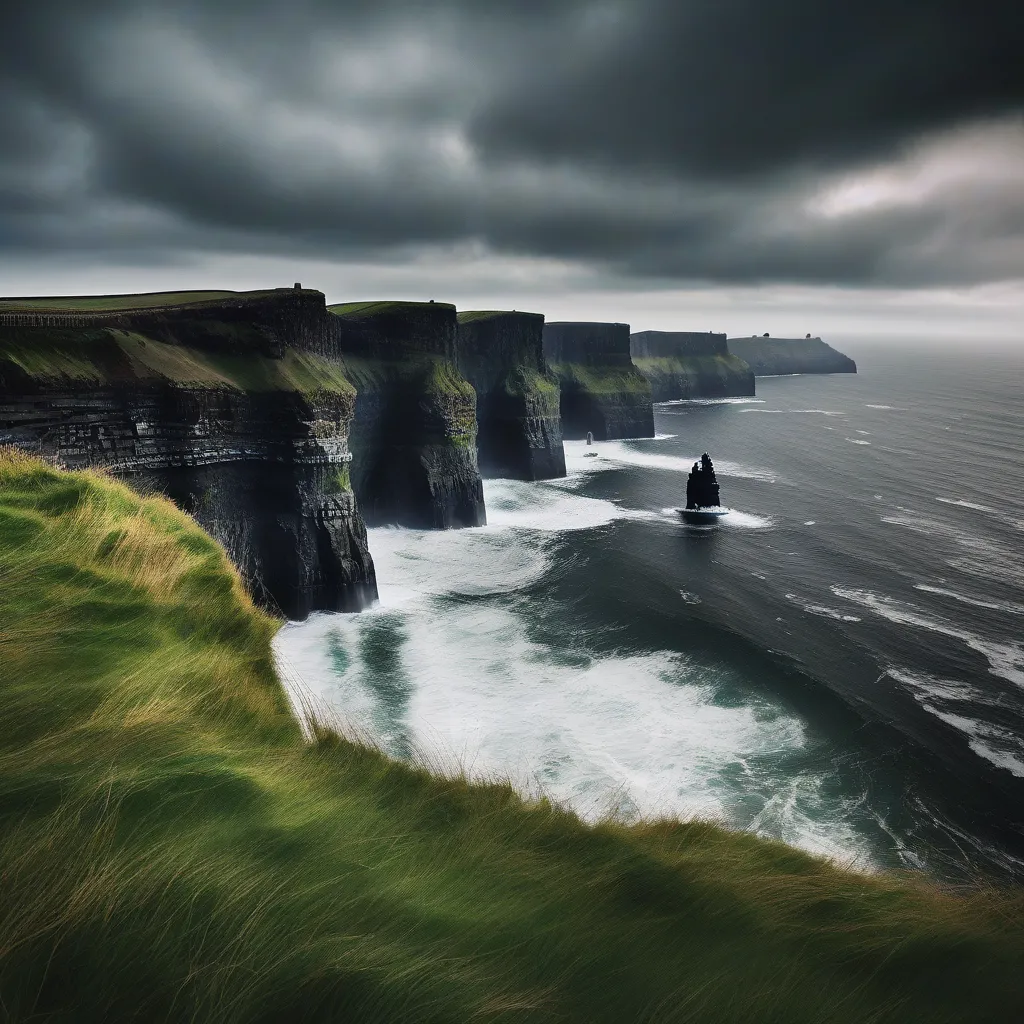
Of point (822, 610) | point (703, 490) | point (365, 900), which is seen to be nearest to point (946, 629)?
point (822, 610)

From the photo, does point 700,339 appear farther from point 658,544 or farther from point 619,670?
point 619,670

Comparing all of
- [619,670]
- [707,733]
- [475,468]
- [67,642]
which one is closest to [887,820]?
[707,733]

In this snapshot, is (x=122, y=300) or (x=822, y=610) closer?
(x=822, y=610)

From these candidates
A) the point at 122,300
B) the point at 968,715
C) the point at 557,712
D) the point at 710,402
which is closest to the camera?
the point at 557,712

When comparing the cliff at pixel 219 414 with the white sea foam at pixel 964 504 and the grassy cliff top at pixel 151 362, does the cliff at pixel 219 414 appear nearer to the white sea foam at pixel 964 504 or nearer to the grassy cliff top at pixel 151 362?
the grassy cliff top at pixel 151 362

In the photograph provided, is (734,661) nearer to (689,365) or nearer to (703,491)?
(703,491)

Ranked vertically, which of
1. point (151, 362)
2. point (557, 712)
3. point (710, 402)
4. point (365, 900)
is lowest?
point (710, 402)

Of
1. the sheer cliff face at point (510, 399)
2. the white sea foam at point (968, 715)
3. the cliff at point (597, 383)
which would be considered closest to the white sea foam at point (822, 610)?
the white sea foam at point (968, 715)
